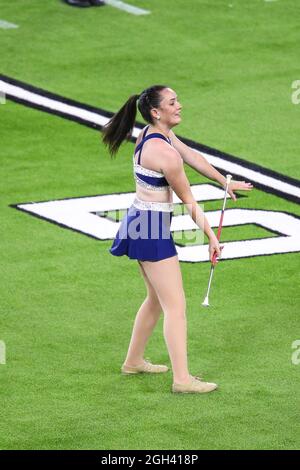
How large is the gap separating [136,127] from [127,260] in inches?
183

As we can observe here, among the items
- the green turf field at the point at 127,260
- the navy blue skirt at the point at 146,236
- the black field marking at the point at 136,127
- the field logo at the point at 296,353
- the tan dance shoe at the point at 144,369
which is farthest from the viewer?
the black field marking at the point at 136,127

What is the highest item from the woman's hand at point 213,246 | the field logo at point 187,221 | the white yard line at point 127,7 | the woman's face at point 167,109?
the woman's face at point 167,109

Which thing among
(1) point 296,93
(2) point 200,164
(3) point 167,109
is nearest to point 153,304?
(2) point 200,164

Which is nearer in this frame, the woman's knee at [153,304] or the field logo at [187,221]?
the woman's knee at [153,304]

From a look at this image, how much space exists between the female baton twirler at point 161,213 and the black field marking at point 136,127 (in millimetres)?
4960

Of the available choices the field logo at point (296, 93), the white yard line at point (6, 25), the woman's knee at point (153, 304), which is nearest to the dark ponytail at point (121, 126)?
the woman's knee at point (153, 304)

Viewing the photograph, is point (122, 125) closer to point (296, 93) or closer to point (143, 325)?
point (143, 325)

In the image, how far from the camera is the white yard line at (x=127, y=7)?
23.5 meters

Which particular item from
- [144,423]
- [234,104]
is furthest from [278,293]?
[234,104]

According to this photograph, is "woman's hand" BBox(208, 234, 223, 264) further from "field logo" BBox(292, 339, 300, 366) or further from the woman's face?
"field logo" BBox(292, 339, 300, 366)

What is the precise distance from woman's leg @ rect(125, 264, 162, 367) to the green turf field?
0.53 feet

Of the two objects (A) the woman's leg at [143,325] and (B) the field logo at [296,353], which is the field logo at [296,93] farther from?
(A) the woman's leg at [143,325]

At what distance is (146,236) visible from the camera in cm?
1106

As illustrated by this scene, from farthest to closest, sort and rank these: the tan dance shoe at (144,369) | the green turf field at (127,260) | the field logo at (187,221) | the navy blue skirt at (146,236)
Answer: the field logo at (187,221)
the tan dance shoe at (144,369)
the navy blue skirt at (146,236)
the green turf field at (127,260)
